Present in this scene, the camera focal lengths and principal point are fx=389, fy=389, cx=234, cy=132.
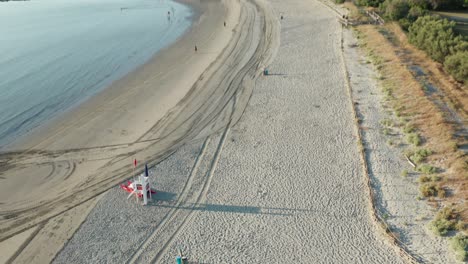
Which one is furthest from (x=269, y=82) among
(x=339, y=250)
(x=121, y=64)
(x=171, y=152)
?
(x=339, y=250)

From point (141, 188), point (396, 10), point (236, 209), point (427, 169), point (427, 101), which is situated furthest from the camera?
point (396, 10)

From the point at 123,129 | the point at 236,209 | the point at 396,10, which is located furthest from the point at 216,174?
the point at 396,10

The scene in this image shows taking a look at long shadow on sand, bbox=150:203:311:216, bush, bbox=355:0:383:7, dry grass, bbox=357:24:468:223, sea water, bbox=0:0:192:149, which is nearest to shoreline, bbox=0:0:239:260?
sea water, bbox=0:0:192:149

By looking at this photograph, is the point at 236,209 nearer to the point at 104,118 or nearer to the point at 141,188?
the point at 141,188

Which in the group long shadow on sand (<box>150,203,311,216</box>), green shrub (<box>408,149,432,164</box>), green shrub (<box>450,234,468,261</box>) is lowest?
long shadow on sand (<box>150,203,311,216</box>)

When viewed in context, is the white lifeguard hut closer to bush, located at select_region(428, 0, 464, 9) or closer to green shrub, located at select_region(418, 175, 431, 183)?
green shrub, located at select_region(418, 175, 431, 183)

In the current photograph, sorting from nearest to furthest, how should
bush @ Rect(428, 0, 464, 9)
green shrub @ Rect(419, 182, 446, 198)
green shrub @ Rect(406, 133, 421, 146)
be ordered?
green shrub @ Rect(419, 182, 446, 198), green shrub @ Rect(406, 133, 421, 146), bush @ Rect(428, 0, 464, 9)

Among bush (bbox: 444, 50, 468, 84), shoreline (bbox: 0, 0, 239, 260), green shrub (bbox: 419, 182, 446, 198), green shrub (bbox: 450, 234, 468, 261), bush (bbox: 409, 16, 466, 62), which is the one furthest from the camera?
bush (bbox: 409, 16, 466, 62)
